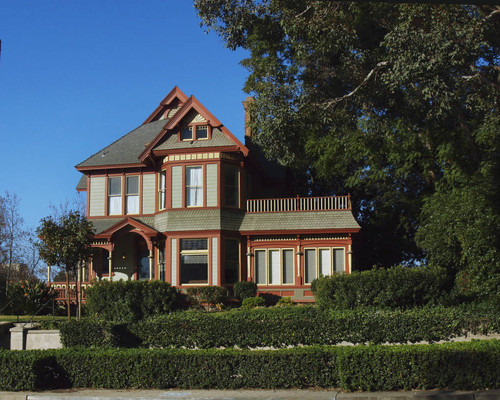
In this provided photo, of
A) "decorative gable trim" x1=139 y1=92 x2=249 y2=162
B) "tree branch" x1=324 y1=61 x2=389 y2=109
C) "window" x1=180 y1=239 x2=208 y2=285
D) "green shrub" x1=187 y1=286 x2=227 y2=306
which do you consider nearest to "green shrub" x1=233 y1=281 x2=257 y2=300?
"green shrub" x1=187 y1=286 x2=227 y2=306

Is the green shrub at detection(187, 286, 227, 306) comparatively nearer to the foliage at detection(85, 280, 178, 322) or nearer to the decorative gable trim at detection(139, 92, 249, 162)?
the decorative gable trim at detection(139, 92, 249, 162)

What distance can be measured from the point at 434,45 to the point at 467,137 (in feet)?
21.0

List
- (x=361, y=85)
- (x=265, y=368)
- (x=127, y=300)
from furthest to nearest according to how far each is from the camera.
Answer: (x=361, y=85)
(x=127, y=300)
(x=265, y=368)

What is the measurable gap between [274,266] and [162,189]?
6.59 metres

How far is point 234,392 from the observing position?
457 inches

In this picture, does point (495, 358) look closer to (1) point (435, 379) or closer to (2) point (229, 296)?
(1) point (435, 379)

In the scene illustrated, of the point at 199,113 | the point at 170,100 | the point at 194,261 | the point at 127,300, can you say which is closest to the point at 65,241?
the point at 127,300

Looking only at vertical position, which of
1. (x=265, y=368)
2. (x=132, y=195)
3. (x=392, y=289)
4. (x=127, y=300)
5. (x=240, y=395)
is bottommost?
(x=240, y=395)

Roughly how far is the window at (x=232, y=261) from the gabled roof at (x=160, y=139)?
426cm

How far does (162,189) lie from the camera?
27.8 m

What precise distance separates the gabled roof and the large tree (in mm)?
3496

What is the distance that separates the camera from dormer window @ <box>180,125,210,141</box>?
2681 centimetres

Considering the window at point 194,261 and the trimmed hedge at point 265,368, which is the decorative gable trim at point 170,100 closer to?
the window at point 194,261

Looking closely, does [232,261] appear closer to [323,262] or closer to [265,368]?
[323,262]
